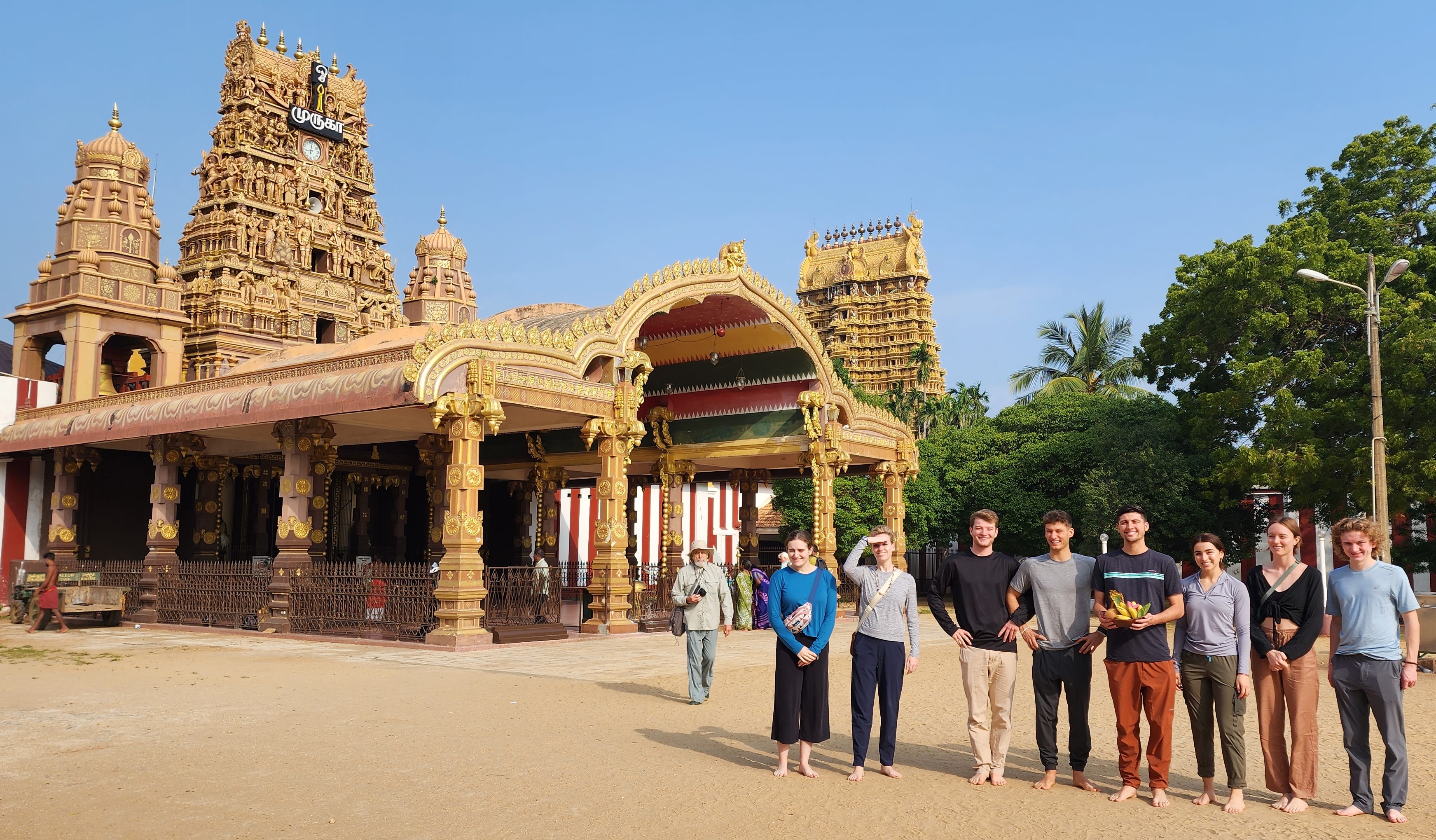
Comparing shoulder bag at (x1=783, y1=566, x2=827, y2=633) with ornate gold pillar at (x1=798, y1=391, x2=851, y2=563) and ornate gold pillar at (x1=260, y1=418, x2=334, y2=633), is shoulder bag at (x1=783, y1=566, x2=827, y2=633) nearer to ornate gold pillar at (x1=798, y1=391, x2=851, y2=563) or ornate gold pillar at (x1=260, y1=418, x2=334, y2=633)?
ornate gold pillar at (x1=260, y1=418, x2=334, y2=633)

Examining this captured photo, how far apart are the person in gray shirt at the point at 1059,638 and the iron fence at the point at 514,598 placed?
9923 millimetres

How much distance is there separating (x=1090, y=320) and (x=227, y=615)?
35.9 meters

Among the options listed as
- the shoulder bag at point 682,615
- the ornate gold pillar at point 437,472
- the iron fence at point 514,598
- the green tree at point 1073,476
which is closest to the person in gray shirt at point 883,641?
the shoulder bag at point 682,615

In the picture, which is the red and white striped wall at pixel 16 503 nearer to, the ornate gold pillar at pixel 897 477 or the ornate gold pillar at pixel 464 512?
the ornate gold pillar at pixel 464 512

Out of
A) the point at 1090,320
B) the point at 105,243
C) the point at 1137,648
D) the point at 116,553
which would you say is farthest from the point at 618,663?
the point at 1090,320

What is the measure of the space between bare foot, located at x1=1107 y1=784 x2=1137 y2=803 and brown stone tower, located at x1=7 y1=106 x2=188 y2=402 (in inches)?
936

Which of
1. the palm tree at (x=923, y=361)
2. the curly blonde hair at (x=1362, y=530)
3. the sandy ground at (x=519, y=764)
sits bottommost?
the sandy ground at (x=519, y=764)

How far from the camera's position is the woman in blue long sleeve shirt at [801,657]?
6516mm

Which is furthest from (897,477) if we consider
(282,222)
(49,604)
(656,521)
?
(282,222)

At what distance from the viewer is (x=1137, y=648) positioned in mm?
5961

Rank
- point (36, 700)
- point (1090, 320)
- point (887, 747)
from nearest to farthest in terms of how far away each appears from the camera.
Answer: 1. point (887, 747)
2. point (36, 700)
3. point (1090, 320)

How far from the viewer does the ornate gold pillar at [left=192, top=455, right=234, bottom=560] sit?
21688 mm

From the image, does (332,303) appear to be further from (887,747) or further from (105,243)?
(887,747)

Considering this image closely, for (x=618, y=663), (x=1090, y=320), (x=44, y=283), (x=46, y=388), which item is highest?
(x=1090, y=320)
